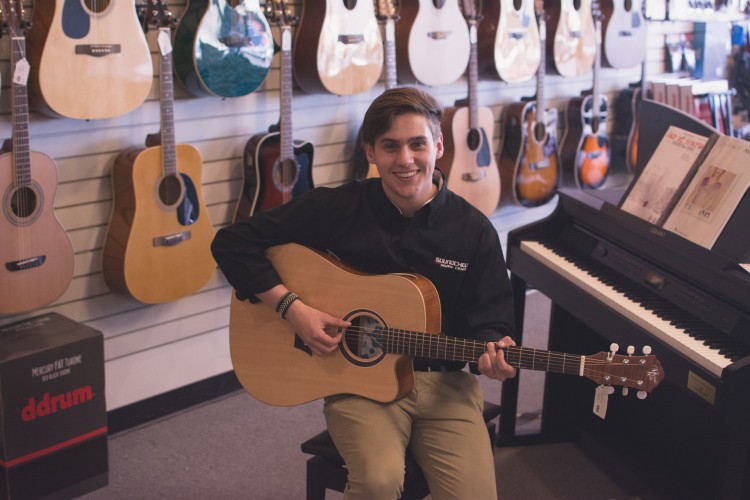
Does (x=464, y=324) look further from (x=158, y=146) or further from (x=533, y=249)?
(x=158, y=146)

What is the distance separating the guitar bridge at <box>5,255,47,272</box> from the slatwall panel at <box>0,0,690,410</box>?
0.85 feet

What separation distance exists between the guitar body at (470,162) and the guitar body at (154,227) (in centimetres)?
123

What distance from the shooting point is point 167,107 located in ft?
10.2

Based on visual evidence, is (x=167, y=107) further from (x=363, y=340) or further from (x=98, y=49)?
(x=363, y=340)

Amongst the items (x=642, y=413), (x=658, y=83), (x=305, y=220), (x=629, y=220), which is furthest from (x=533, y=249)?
(x=658, y=83)

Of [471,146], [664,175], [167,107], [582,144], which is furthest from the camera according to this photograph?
[582,144]

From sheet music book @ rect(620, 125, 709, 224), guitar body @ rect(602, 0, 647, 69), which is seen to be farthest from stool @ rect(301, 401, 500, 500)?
guitar body @ rect(602, 0, 647, 69)

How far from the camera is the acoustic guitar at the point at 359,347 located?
6.70ft

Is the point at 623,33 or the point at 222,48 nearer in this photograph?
the point at 222,48

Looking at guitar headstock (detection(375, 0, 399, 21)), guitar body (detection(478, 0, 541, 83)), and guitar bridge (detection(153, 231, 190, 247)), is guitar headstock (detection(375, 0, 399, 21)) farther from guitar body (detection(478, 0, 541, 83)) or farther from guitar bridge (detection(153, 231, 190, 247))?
guitar bridge (detection(153, 231, 190, 247))

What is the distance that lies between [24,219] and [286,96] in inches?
41.5

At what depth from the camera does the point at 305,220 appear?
7.86ft

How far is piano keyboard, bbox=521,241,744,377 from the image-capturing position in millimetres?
2139

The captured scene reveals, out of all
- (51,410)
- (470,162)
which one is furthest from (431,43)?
(51,410)
